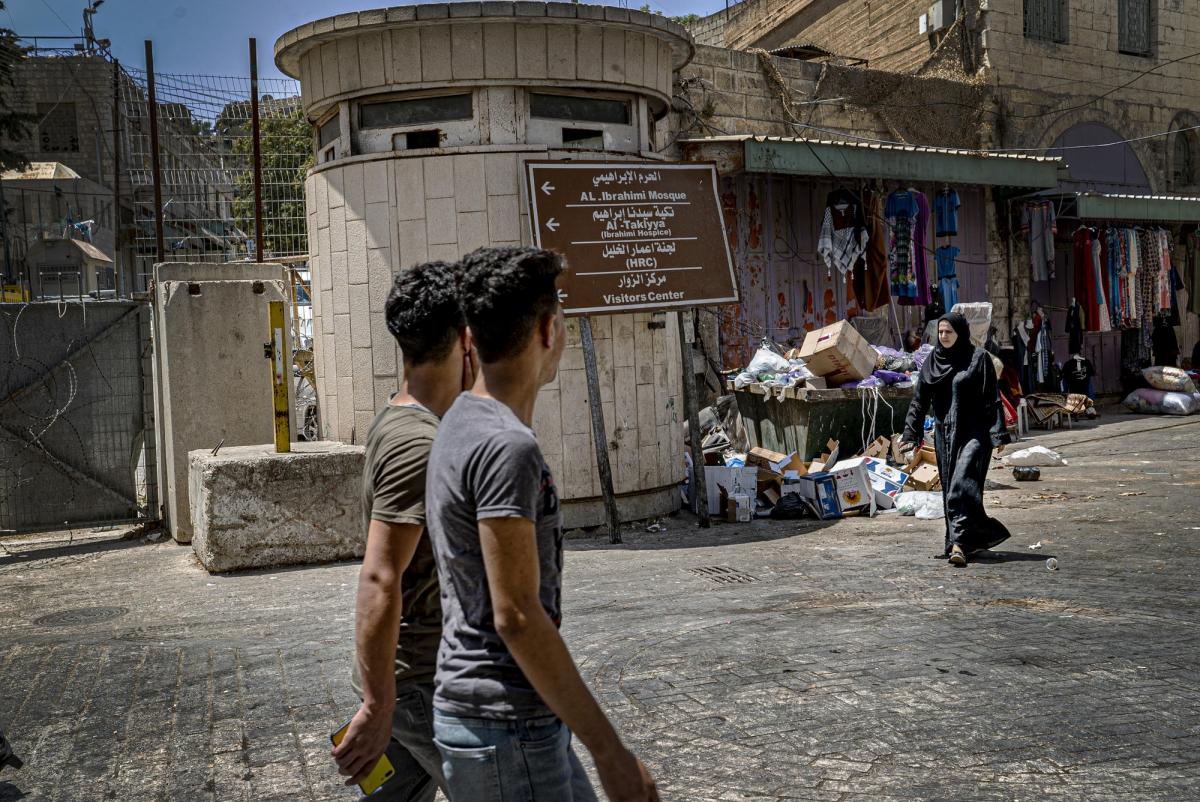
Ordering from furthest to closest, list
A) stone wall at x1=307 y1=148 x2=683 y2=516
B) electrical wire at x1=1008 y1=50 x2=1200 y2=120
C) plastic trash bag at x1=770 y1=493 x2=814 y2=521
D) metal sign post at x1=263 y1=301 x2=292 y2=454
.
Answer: electrical wire at x1=1008 y1=50 x2=1200 y2=120 < plastic trash bag at x1=770 y1=493 x2=814 y2=521 < stone wall at x1=307 y1=148 x2=683 y2=516 < metal sign post at x1=263 y1=301 x2=292 y2=454

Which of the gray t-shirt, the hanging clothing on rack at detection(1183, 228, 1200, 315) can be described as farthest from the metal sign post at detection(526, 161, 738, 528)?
the hanging clothing on rack at detection(1183, 228, 1200, 315)

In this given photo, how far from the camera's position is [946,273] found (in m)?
15.2

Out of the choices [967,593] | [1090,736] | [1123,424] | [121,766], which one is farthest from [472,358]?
[1123,424]

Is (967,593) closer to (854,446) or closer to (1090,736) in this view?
(1090,736)

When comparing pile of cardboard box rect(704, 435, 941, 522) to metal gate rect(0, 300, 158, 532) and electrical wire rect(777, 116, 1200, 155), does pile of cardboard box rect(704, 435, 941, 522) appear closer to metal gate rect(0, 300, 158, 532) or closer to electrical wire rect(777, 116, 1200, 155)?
metal gate rect(0, 300, 158, 532)

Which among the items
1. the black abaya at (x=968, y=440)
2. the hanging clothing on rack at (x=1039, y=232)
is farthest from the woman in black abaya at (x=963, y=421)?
the hanging clothing on rack at (x=1039, y=232)

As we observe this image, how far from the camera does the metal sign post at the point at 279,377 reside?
26.5 feet

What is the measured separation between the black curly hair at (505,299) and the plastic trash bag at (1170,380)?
1826cm

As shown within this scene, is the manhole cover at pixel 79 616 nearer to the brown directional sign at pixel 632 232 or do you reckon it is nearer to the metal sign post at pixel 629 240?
the metal sign post at pixel 629 240

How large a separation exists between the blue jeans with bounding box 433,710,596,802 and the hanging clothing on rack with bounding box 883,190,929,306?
13.0 meters

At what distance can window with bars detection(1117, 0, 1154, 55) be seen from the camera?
1944 centimetres

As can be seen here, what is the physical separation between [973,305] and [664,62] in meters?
6.44

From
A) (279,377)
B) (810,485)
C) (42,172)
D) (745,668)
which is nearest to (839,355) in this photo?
(810,485)

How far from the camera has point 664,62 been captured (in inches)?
385
